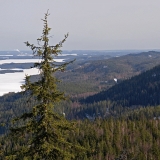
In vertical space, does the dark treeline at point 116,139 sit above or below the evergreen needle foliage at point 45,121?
below

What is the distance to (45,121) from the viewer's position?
843 inches

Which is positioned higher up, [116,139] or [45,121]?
[45,121]

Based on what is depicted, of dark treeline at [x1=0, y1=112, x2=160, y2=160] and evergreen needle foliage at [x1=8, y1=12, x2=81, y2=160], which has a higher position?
evergreen needle foliage at [x1=8, y1=12, x2=81, y2=160]

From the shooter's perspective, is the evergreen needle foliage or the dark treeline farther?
the dark treeline

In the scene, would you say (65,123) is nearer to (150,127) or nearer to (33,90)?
(33,90)

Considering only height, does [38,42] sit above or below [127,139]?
above

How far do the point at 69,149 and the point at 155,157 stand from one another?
91.4m

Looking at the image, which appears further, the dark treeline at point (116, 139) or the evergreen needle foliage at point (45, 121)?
the dark treeline at point (116, 139)

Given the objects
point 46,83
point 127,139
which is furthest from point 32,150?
point 127,139

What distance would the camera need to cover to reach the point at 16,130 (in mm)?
21500

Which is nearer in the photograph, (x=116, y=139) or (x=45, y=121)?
(x=45, y=121)

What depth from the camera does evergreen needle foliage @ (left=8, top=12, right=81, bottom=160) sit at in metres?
21.2

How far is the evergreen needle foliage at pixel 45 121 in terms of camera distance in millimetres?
21188

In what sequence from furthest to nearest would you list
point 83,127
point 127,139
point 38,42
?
point 83,127, point 127,139, point 38,42
